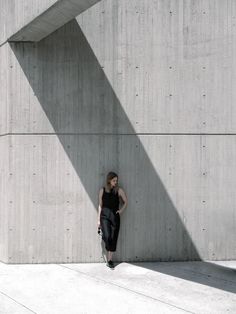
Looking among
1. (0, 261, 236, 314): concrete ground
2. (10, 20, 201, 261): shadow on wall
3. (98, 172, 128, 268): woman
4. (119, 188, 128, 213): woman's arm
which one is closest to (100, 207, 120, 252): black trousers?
(98, 172, 128, 268): woman

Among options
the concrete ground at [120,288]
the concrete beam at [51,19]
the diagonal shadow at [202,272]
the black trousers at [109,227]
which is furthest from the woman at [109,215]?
the concrete beam at [51,19]

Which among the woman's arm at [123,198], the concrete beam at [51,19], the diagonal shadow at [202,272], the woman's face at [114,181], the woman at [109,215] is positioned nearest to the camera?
the concrete beam at [51,19]

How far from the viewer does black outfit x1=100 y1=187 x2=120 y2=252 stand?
9.27 m

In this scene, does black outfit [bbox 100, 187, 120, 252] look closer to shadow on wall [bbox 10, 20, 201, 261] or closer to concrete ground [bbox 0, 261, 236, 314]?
shadow on wall [bbox 10, 20, 201, 261]

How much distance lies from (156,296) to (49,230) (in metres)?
2.98

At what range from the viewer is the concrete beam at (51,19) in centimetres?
766

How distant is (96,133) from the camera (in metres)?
9.61

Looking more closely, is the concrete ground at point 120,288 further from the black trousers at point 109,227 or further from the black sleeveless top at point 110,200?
the black sleeveless top at point 110,200

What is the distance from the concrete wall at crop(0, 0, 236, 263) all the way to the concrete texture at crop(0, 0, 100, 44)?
0.34 metres

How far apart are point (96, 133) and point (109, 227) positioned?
1823 millimetres

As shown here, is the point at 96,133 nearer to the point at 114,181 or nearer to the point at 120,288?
the point at 114,181

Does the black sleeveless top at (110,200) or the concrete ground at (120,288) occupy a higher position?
the black sleeveless top at (110,200)

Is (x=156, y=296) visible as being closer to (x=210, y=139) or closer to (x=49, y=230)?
(x=49, y=230)

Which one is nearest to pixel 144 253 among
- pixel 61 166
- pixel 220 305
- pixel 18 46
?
pixel 61 166
